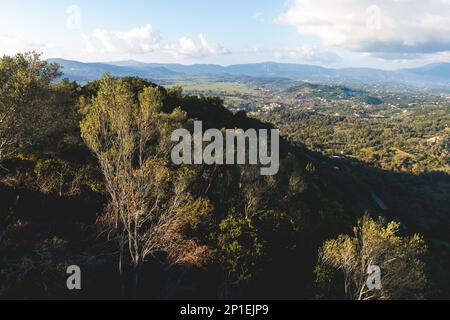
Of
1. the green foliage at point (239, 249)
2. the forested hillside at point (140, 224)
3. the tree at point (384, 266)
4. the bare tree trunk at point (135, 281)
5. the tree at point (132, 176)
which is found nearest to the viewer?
the tree at point (132, 176)

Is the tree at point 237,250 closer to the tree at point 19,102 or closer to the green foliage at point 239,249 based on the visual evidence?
the green foliage at point 239,249

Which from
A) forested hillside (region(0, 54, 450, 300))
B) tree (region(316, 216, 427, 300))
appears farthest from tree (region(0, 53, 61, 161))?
tree (region(316, 216, 427, 300))

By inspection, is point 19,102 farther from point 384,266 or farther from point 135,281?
point 384,266

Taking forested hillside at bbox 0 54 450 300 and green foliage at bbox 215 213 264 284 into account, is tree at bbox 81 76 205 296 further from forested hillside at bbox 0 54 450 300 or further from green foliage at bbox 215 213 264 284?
green foliage at bbox 215 213 264 284

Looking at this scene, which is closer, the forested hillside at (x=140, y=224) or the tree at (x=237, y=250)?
the forested hillside at (x=140, y=224)

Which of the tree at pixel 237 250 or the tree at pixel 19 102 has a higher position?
the tree at pixel 19 102

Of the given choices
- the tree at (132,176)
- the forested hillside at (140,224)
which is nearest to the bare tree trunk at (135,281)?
the tree at (132,176)

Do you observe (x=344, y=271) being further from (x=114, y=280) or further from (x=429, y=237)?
(x=429, y=237)

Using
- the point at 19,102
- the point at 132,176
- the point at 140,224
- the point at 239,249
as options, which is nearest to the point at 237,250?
the point at 239,249
